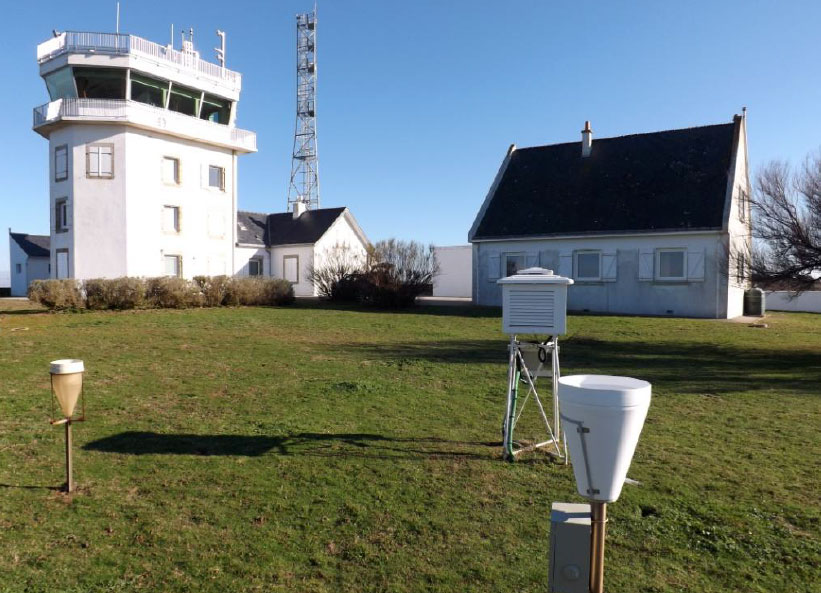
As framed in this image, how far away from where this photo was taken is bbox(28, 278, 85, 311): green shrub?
1975cm

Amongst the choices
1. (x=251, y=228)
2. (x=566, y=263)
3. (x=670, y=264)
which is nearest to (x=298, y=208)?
(x=251, y=228)

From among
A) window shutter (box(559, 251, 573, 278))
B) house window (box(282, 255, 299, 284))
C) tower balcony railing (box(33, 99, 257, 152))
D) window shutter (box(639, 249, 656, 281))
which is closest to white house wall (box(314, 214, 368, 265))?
house window (box(282, 255, 299, 284))

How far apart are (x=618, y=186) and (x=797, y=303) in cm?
1230

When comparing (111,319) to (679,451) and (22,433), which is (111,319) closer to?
(22,433)

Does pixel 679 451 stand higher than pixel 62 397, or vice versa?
pixel 62 397

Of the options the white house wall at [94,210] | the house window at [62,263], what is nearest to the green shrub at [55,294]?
the white house wall at [94,210]

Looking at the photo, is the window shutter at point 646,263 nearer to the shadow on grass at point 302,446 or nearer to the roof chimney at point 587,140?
the roof chimney at point 587,140

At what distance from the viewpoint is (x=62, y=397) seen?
4203 mm

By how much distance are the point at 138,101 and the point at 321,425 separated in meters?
25.9

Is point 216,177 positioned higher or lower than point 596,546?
higher

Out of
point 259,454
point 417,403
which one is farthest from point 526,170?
point 259,454

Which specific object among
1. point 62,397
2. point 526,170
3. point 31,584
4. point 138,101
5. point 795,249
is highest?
point 138,101

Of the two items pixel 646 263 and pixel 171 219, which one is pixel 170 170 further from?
pixel 646 263

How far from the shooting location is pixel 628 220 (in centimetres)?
2303
